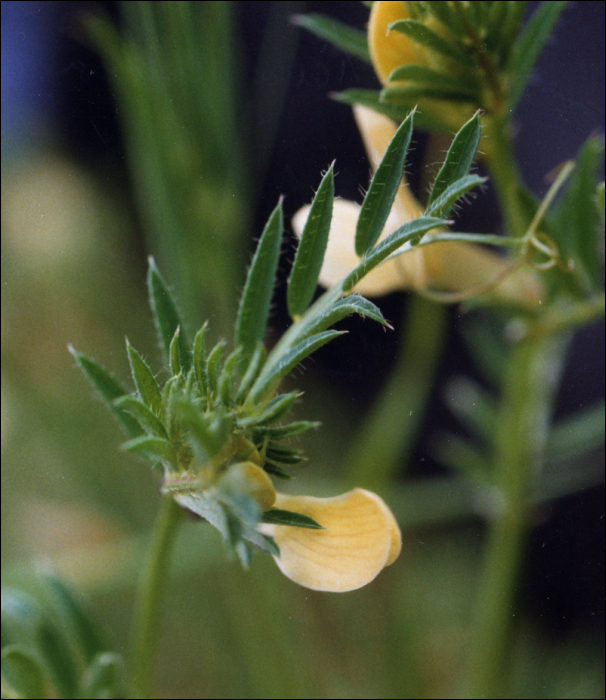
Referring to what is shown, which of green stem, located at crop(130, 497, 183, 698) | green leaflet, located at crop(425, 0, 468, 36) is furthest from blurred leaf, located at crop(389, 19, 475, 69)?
green stem, located at crop(130, 497, 183, 698)

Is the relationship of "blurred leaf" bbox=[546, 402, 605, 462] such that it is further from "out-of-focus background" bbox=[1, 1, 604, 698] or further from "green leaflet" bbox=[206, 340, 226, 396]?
"green leaflet" bbox=[206, 340, 226, 396]

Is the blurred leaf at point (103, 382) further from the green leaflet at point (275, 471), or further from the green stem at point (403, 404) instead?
the green stem at point (403, 404)

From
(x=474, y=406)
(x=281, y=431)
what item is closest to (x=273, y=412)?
(x=281, y=431)

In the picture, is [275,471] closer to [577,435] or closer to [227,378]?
[227,378]

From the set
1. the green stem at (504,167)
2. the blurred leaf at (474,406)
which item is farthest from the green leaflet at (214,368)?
the blurred leaf at (474,406)

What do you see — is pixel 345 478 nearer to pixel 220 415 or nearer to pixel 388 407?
pixel 388 407
